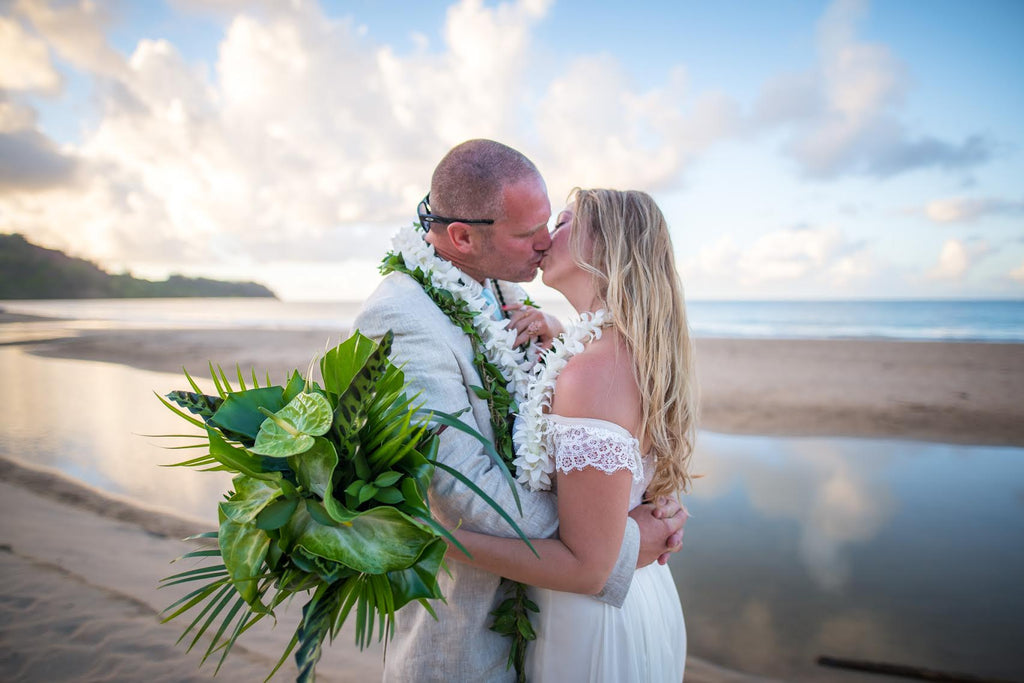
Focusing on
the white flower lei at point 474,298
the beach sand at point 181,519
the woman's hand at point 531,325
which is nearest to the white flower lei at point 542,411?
the white flower lei at point 474,298

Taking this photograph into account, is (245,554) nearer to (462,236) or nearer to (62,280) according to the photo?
(462,236)

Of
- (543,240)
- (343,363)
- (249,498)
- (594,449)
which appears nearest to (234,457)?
(249,498)

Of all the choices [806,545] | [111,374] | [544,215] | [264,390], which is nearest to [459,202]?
[544,215]

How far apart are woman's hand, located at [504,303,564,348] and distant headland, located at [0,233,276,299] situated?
48.4m

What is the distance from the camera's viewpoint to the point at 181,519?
5863mm

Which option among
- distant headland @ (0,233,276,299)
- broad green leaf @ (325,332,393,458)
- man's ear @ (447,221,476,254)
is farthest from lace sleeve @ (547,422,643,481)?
distant headland @ (0,233,276,299)

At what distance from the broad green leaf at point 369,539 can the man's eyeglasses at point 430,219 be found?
1.46m

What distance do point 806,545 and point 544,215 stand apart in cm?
458

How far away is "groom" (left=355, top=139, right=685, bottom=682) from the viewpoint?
1.83 m

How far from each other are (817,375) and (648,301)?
44.9 feet

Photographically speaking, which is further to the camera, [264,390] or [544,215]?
[544,215]

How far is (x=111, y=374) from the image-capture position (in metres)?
13.9

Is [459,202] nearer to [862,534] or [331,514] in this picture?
[331,514]

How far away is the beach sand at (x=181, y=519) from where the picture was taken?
375cm
